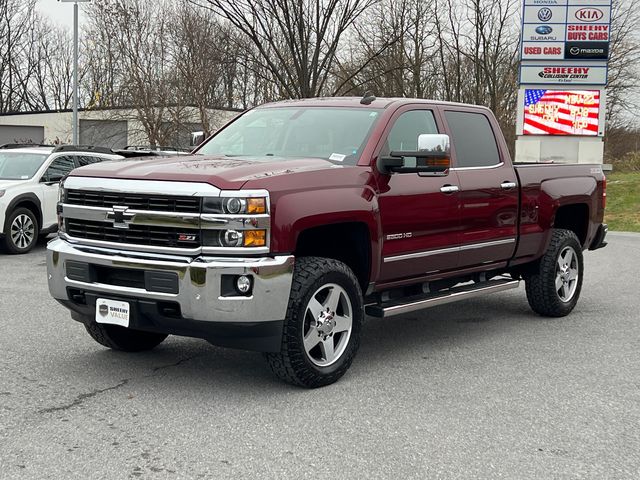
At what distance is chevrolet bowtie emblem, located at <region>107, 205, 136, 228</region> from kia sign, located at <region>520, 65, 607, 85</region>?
75.8ft

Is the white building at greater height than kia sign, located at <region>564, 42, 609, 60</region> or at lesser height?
lesser

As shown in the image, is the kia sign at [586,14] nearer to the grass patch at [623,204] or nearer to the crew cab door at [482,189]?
the grass patch at [623,204]

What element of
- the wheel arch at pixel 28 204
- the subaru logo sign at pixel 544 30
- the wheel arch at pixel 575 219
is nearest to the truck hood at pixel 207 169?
the wheel arch at pixel 575 219

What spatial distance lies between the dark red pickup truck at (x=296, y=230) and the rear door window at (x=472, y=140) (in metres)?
0.02

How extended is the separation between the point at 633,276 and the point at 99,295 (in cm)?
832

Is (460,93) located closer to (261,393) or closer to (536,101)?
(536,101)

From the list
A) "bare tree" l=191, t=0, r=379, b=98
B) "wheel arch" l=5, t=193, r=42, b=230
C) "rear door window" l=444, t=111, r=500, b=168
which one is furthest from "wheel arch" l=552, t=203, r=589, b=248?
"bare tree" l=191, t=0, r=379, b=98

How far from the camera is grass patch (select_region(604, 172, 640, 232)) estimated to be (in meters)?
21.2

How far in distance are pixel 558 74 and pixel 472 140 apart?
2079 cm

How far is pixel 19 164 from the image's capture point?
14.3 metres

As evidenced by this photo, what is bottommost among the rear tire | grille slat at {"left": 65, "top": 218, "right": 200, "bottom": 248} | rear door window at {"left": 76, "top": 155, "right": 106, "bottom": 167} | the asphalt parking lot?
the asphalt parking lot

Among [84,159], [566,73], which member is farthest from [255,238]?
[566,73]

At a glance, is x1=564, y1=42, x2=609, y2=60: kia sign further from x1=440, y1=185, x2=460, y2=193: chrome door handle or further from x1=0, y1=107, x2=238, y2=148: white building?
x1=440, y1=185, x2=460, y2=193: chrome door handle

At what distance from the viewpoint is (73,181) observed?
576cm
